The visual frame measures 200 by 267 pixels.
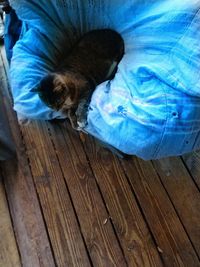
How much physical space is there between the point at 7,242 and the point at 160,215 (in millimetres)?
499

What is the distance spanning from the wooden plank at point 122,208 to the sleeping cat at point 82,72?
15 centimetres

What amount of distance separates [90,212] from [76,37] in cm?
A: 63

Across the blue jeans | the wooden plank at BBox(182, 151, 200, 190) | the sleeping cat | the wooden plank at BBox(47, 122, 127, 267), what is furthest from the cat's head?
the wooden plank at BBox(182, 151, 200, 190)

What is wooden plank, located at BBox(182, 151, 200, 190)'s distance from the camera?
113 cm

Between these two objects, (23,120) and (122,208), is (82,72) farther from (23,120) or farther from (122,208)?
(122,208)

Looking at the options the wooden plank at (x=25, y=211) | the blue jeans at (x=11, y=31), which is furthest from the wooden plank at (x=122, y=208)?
the blue jeans at (x=11, y=31)

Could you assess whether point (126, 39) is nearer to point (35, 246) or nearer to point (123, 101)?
point (123, 101)

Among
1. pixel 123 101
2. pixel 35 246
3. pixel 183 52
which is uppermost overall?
pixel 183 52

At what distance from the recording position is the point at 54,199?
1.08m

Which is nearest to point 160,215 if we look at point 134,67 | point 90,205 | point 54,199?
point 90,205

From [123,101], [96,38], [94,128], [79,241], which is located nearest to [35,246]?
[79,241]

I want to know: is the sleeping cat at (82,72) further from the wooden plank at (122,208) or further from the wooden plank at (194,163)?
the wooden plank at (194,163)

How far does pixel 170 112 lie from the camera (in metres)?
0.87

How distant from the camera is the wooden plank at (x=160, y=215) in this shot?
998 millimetres
